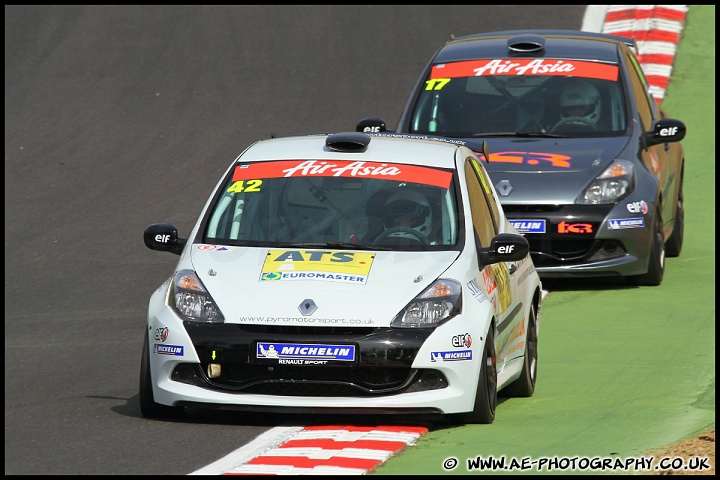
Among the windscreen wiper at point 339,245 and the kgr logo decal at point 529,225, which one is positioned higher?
the windscreen wiper at point 339,245

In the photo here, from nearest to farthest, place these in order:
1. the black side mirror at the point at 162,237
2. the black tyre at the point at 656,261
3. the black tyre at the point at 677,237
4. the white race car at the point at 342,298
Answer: the white race car at the point at 342,298 < the black side mirror at the point at 162,237 < the black tyre at the point at 656,261 < the black tyre at the point at 677,237

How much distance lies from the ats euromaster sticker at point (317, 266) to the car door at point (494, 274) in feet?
2.10

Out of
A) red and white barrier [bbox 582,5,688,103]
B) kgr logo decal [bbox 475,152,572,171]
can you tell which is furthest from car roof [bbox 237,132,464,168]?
red and white barrier [bbox 582,5,688,103]

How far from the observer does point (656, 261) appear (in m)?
12.3

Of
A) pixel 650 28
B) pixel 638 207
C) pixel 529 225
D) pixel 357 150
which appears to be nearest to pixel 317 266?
pixel 357 150

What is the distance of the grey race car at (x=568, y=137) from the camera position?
1187cm

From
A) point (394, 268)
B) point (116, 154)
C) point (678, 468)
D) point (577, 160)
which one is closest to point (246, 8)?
point (116, 154)

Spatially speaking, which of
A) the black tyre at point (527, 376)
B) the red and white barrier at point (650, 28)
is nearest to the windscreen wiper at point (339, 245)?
the black tyre at point (527, 376)

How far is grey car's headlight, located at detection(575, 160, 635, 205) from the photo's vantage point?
11.9m

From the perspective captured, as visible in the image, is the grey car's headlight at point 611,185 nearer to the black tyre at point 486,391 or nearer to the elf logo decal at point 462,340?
the black tyre at point 486,391

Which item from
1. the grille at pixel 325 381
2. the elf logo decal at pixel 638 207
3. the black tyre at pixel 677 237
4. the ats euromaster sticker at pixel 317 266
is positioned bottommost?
the black tyre at pixel 677 237

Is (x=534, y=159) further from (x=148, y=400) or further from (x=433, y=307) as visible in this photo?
(x=148, y=400)

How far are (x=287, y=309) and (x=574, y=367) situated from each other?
2.69 metres

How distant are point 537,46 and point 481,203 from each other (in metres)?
4.89
